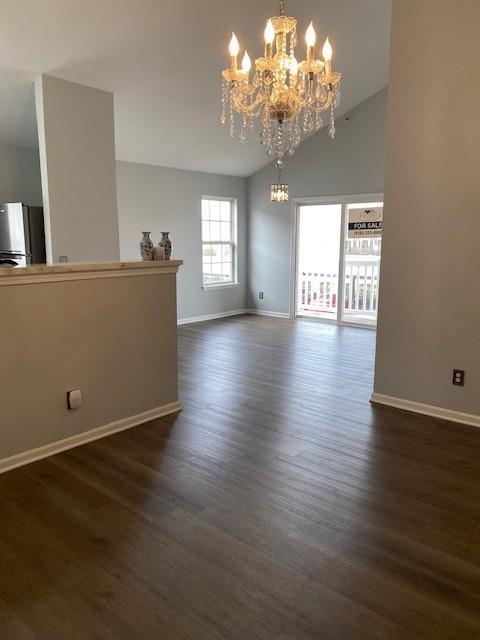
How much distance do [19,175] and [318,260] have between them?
4649 mm

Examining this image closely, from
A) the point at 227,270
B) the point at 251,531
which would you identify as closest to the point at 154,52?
the point at 251,531

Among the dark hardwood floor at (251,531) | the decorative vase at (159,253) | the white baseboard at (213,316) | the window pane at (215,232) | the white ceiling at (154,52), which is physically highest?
the white ceiling at (154,52)

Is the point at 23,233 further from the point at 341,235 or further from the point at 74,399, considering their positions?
the point at 341,235

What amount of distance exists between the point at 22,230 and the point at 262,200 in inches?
173

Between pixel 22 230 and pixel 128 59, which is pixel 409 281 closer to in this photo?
pixel 128 59

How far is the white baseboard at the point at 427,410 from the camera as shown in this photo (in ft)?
11.2

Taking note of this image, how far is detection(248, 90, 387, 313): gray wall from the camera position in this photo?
6.64m

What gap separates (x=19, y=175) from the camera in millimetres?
5500

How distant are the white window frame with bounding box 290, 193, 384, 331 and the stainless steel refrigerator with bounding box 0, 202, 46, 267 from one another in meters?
4.16

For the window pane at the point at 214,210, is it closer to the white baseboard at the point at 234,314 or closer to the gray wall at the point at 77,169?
the white baseboard at the point at 234,314

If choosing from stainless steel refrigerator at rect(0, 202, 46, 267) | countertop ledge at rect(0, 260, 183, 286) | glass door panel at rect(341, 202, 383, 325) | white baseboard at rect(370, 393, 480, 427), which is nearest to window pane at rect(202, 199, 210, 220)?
glass door panel at rect(341, 202, 383, 325)

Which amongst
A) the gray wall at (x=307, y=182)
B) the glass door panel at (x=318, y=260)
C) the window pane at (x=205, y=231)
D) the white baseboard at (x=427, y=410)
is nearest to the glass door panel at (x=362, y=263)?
the glass door panel at (x=318, y=260)

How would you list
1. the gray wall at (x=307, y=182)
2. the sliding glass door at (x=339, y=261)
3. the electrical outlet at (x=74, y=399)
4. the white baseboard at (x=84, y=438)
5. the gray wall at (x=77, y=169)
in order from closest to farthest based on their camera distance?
the white baseboard at (x=84, y=438) → the electrical outlet at (x=74, y=399) → the gray wall at (x=77, y=169) → the gray wall at (x=307, y=182) → the sliding glass door at (x=339, y=261)

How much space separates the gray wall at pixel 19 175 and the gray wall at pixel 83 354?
3.16 meters
